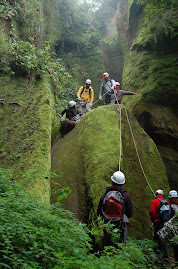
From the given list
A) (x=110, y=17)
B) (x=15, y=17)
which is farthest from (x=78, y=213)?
(x=110, y=17)

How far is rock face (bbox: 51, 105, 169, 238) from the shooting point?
5988mm

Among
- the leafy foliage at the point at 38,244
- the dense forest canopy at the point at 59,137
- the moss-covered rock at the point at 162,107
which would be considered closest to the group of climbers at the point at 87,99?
the dense forest canopy at the point at 59,137

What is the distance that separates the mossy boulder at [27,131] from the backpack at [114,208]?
147 cm

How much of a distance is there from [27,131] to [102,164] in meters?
2.42

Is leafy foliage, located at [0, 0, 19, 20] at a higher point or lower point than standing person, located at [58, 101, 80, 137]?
higher

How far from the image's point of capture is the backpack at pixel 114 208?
4.21 m

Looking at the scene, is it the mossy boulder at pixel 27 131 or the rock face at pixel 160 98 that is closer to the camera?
the mossy boulder at pixel 27 131

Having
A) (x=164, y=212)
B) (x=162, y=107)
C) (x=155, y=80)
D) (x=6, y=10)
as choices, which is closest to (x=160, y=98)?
(x=162, y=107)

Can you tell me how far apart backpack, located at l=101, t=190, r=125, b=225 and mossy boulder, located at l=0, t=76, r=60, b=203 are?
1472mm

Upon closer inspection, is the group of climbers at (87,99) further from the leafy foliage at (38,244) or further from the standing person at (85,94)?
the leafy foliage at (38,244)

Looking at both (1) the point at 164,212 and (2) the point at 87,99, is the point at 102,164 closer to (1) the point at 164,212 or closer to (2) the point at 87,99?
(1) the point at 164,212

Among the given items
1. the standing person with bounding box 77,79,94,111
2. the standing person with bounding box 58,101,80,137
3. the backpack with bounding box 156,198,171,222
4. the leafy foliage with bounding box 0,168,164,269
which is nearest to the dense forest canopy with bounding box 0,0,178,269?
the leafy foliage with bounding box 0,168,164,269

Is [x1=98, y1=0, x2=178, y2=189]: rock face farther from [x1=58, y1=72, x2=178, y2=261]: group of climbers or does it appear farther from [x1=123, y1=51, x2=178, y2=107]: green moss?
[x1=58, y1=72, x2=178, y2=261]: group of climbers

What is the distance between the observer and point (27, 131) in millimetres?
6430
